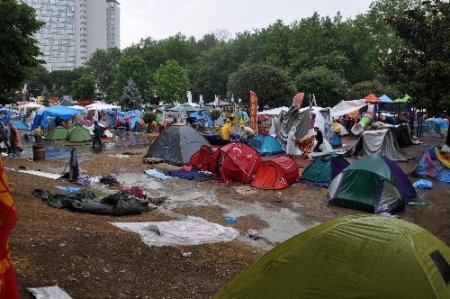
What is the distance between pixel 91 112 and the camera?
37406 mm

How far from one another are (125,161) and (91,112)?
20.4 meters

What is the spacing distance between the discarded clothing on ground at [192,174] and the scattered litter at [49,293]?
9691 mm

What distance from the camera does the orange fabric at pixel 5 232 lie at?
11.2 feet

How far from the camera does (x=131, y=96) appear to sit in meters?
53.9

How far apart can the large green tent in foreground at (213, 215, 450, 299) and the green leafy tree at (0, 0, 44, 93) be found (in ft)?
41.8

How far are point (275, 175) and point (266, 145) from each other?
7.00 metres

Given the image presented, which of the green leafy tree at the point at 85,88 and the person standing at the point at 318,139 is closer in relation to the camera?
the person standing at the point at 318,139

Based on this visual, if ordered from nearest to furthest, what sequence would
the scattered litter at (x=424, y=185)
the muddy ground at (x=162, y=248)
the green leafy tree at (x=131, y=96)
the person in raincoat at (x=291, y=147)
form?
the muddy ground at (x=162, y=248), the scattered litter at (x=424, y=185), the person in raincoat at (x=291, y=147), the green leafy tree at (x=131, y=96)

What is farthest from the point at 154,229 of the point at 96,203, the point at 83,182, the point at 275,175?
the point at 275,175

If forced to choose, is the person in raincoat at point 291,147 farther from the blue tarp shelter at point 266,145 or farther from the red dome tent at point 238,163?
the red dome tent at point 238,163

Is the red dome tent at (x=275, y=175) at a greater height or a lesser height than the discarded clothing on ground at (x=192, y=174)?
greater

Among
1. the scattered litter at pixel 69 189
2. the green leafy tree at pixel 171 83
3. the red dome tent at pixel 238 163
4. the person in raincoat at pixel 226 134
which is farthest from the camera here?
the green leafy tree at pixel 171 83

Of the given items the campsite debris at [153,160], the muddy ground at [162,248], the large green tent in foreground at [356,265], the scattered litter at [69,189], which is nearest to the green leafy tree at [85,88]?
the campsite debris at [153,160]

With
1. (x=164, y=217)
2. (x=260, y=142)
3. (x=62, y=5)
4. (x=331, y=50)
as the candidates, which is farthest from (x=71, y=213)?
(x=62, y=5)
